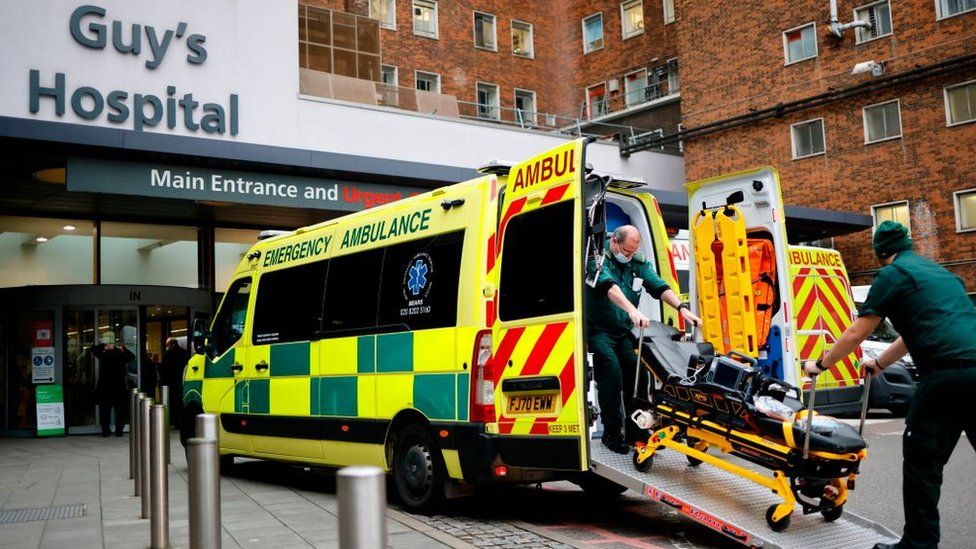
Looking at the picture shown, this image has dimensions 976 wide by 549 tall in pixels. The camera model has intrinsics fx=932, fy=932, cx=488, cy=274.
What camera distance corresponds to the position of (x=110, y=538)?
6391 millimetres

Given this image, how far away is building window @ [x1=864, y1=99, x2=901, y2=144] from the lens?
2556cm

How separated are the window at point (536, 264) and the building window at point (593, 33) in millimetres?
31608

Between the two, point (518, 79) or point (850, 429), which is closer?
point (850, 429)

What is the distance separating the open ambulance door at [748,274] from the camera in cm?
887

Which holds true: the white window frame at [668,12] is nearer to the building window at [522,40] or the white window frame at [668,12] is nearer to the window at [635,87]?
the window at [635,87]

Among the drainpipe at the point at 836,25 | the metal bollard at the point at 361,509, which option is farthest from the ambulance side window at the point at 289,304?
the drainpipe at the point at 836,25

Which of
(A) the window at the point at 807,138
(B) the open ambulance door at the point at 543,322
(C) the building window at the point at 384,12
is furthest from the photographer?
(C) the building window at the point at 384,12

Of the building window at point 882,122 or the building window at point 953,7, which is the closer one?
the building window at point 953,7

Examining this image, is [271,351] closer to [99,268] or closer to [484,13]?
[99,268]

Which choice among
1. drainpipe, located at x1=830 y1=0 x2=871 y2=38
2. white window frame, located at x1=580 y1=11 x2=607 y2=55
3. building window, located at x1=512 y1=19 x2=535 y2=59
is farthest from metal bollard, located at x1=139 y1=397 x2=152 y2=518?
white window frame, located at x1=580 y1=11 x2=607 y2=55

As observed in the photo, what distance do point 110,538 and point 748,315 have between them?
18.9 feet

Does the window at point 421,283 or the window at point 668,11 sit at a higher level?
the window at point 668,11

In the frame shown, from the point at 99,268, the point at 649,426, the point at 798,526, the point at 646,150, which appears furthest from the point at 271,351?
the point at 646,150

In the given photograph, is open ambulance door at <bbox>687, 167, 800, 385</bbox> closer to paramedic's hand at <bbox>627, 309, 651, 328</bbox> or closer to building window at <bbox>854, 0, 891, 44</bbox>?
paramedic's hand at <bbox>627, 309, 651, 328</bbox>
